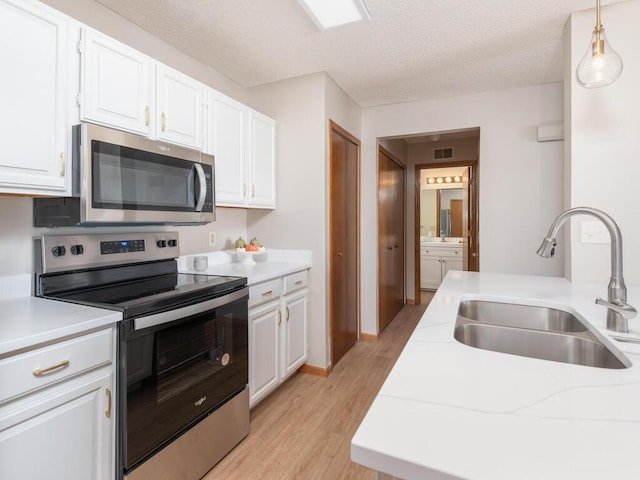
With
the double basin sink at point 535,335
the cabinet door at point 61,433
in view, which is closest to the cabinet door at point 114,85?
the cabinet door at point 61,433

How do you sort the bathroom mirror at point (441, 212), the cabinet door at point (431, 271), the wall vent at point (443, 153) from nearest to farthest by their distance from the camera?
1. the wall vent at point (443, 153)
2. the cabinet door at point (431, 271)
3. the bathroom mirror at point (441, 212)

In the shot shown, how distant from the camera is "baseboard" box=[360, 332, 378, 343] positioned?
359cm

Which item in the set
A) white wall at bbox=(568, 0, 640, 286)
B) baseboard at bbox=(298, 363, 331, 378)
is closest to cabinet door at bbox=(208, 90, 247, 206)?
baseboard at bbox=(298, 363, 331, 378)

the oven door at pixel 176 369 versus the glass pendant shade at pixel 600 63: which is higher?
the glass pendant shade at pixel 600 63

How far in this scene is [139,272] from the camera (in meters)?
1.93

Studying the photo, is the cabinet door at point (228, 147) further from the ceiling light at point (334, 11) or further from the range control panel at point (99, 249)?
the ceiling light at point (334, 11)

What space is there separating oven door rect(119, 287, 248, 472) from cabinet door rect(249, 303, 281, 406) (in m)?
0.18

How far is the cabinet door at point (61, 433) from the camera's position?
1021 millimetres

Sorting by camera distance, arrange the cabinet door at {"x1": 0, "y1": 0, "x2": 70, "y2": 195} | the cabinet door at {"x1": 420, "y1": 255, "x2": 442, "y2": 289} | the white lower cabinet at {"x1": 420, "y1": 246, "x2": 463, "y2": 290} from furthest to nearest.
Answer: the cabinet door at {"x1": 420, "y1": 255, "x2": 442, "y2": 289} < the white lower cabinet at {"x1": 420, "y1": 246, "x2": 463, "y2": 290} < the cabinet door at {"x1": 0, "y1": 0, "x2": 70, "y2": 195}

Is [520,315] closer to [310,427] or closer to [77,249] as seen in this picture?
[310,427]

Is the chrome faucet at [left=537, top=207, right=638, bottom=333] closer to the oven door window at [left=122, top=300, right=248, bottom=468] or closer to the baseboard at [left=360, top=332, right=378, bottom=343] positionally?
the oven door window at [left=122, top=300, right=248, bottom=468]

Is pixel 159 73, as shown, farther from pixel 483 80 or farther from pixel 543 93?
pixel 543 93

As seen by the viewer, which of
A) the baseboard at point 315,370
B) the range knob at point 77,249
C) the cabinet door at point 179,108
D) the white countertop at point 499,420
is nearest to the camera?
the white countertop at point 499,420

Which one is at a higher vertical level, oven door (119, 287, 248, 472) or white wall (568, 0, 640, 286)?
white wall (568, 0, 640, 286)
